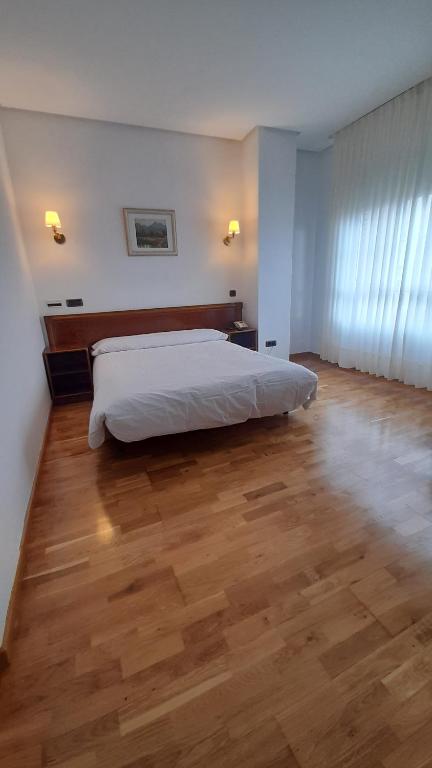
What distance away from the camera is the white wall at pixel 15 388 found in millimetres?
1378

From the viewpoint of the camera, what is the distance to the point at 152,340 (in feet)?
11.2

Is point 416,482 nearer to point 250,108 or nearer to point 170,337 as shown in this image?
point 170,337

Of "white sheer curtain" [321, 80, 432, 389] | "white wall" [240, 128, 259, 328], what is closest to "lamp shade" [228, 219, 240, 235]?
"white wall" [240, 128, 259, 328]

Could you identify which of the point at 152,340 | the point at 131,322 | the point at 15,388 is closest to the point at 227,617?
the point at 15,388

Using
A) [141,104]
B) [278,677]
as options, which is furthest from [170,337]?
[278,677]

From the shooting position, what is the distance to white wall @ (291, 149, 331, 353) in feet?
14.2

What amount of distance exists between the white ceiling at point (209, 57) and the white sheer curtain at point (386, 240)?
301mm

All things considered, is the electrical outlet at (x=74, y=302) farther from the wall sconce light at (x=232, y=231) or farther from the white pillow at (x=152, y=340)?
the wall sconce light at (x=232, y=231)

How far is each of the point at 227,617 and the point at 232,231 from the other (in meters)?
3.92

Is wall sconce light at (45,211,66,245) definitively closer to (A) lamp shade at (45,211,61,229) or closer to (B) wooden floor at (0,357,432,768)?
(A) lamp shade at (45,211,61,229)

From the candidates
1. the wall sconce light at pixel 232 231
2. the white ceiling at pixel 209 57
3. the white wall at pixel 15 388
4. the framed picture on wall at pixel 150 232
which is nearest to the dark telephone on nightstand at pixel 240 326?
the wall sconce light at pixel 232 231

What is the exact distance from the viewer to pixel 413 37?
2.24m

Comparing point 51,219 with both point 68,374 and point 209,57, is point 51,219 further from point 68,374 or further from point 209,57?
point 209,57

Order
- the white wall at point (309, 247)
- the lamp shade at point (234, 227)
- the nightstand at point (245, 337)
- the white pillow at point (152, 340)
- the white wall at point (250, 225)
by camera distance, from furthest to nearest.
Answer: the white wall at point (309, 247), the nightstand at point (245, 337), the lamp shade at point (234, 227), the white wall at point (250, 225), the white pillow at point (152, 340)
